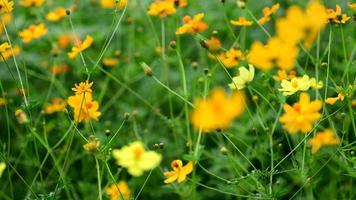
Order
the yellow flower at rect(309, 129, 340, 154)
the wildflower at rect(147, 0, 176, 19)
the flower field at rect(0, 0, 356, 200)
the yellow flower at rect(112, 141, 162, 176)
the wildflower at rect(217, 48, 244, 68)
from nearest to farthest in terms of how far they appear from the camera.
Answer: the yellow flower at rect(112, 141, 162, 176)
the flower field at rect(0, 0, 356, 200)
the yellow flower at rect(309, 129, 340, 154)
the wildflower at rect(217, 48, 244, 68)
the wildflower at rect(147, 0, 176, 19)

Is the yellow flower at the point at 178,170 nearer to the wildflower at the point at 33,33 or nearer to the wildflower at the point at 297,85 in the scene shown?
the wildflower at the point at 297,85

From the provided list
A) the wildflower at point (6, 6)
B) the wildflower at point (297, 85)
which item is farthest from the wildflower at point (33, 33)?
the wildflower at point (297, 85)

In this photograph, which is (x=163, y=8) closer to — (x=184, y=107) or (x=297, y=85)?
(x=184, y=107)

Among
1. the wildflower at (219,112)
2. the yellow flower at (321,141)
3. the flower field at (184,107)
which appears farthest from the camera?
the yellow flower at (321,141)

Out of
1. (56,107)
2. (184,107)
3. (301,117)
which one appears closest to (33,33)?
(56,107)

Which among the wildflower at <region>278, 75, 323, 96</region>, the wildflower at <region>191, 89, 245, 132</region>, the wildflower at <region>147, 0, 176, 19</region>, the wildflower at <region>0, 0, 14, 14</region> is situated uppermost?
the wildflower at <region>191, 89, 245, 132</region>

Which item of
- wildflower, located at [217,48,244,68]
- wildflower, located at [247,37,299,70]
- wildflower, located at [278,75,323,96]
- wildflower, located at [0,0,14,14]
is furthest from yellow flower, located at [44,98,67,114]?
wildflower, located at [247,37,299,70]

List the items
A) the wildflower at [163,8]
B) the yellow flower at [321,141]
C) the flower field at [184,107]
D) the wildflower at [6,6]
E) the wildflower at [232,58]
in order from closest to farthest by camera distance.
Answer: the flower field at [184,107]
the yellow flower at [321,141]
the wildflower at [6,6]
the wildflower at [232,58]
the wildflower at [163,8]

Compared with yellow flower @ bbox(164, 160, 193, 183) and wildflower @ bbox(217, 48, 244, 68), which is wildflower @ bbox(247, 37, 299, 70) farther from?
wildflower @ bbox(217, 48, 244, 68)
